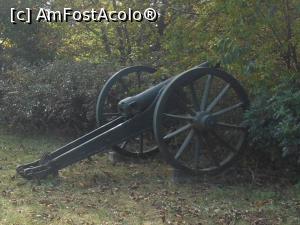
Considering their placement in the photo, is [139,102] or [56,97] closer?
[139,102]

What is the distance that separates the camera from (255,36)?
7402 mm

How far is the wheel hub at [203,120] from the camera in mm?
7316

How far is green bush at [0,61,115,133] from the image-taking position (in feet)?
35.1

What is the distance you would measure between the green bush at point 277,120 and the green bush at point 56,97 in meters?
3.82

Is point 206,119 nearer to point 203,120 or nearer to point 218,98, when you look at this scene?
point 203,120

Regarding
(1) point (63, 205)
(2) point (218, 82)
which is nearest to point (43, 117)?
(2) point (218, 82)

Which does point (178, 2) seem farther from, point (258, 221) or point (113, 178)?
point (258, 221)

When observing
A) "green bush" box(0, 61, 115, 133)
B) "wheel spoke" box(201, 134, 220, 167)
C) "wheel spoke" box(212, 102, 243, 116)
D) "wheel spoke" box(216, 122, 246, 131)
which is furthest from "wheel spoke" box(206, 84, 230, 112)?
"green bush" box(0, 61, 115, 133)

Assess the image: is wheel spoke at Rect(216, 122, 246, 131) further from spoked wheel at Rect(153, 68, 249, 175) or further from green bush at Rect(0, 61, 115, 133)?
green bush at Rect(0, 61, 115, 133)

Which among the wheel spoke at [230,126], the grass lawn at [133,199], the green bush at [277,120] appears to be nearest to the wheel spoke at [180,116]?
the wheel spoke at [230,126]

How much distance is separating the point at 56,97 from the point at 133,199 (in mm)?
4584

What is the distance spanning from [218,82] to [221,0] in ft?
4.48

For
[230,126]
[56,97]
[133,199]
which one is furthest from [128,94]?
[133,199]

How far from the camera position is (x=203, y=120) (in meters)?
7.31
